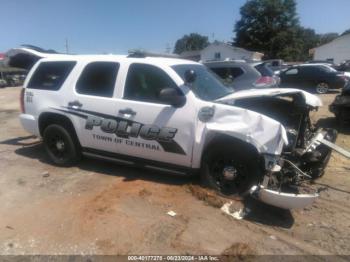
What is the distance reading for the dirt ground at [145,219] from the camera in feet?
12.7

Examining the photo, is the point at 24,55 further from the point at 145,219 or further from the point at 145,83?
the point at 145,219

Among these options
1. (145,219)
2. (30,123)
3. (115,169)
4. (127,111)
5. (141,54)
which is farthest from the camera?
(30,123)

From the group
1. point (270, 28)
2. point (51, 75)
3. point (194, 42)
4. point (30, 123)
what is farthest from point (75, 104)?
point (194, 42)

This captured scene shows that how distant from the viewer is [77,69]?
20.0 feet

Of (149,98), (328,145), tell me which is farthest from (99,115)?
(328,145)

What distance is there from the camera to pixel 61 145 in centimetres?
645

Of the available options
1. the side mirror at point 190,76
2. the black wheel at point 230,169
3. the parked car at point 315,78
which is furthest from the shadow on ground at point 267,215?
the parked car at point 315,78

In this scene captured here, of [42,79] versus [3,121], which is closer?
[42,79]

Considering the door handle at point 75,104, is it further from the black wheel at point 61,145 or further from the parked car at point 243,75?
the parked car at point 243,75

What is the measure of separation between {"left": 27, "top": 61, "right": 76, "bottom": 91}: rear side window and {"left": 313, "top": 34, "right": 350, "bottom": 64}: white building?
52.7 meters

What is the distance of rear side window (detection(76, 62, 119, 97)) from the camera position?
18.6 feet

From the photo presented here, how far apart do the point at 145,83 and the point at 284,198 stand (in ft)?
8.59

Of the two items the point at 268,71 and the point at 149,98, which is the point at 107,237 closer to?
the point at 149,98

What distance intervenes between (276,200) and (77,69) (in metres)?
3.92
